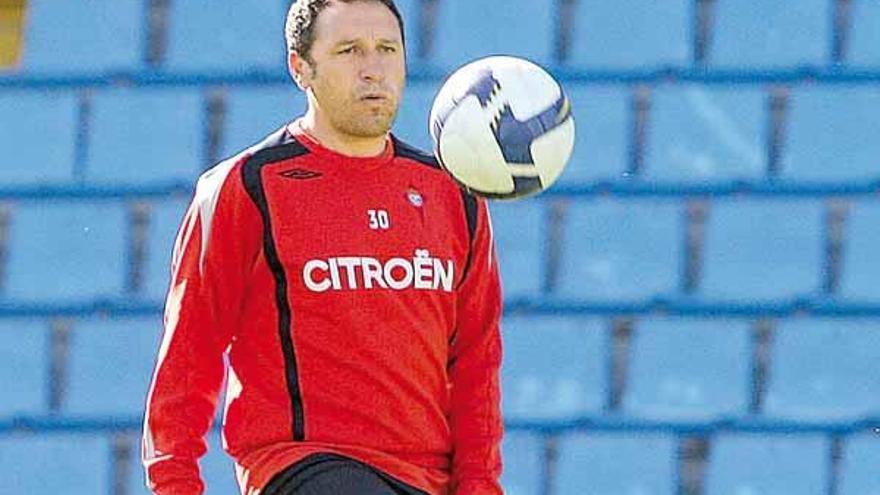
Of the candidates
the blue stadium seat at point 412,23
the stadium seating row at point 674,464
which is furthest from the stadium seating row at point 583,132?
the stadium seating row at point 674,464

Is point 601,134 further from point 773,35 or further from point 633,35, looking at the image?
point 773,35

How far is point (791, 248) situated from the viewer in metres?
6.32

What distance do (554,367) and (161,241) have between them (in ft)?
4.23

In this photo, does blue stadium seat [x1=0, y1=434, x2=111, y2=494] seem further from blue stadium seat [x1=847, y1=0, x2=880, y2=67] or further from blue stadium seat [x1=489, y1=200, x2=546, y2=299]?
blue stadium seat [x1=847, y1=0, x2=880, y2=67]

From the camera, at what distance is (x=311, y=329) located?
337 cm

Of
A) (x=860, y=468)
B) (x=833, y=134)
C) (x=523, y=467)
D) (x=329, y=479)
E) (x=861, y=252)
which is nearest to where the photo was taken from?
(x=329, y=479)

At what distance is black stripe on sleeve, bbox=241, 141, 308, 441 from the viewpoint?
335 centimetres

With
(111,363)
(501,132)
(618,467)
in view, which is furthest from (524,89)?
(111,363)

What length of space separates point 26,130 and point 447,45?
137 centimetres

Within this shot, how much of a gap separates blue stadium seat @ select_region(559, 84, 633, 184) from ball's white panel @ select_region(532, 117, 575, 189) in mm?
3006

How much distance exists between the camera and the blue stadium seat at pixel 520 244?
250 inches

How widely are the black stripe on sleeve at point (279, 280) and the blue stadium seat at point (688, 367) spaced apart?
2790 millimetres

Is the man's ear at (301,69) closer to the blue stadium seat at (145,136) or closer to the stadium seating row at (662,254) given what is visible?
the stadium seating row at (662,254)

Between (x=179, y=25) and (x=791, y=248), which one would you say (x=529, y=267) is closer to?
(x=791, y=248)
